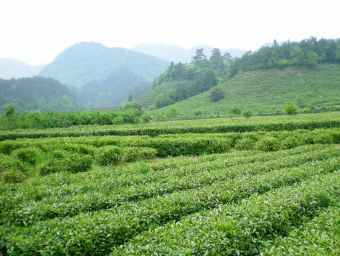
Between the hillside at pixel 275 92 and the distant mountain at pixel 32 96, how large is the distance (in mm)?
74229

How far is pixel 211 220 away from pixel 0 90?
6563 inches

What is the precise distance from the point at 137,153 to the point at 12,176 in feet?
37.3

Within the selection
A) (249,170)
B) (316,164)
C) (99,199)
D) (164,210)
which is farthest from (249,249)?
(316,164)

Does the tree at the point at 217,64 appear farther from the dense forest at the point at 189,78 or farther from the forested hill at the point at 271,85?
the forested hill at the point at 271,85

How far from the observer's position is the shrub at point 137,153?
30734mm

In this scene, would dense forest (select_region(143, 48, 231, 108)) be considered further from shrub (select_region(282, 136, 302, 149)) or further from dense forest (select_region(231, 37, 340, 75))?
shrub (select_region(282, 136, 302, 149))

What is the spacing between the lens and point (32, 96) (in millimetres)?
172500

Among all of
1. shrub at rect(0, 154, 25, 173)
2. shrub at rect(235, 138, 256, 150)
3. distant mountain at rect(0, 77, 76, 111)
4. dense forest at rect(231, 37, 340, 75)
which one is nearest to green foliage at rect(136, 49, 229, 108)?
dense forest at rect(231, 37, 340, 75)

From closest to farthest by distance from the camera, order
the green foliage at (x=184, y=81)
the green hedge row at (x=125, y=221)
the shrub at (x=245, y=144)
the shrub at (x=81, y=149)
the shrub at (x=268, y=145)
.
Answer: the green hedge row at (x=125, y=221) → the shrub at (x=81, y=149) → the shrub at (x=268, y=145) → the shrub at (x=245, y=144) → the green foliage at (x=184, y=81)

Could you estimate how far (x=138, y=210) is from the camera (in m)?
12.5

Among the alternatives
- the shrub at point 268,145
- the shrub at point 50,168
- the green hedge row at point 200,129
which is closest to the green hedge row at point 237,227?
the shrub at point 50,168

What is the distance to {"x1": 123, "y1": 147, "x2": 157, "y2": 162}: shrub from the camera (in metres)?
30.7

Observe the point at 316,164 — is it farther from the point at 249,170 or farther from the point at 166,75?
the point at 166,75

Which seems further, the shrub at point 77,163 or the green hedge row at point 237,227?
the shrub at point 77,163
